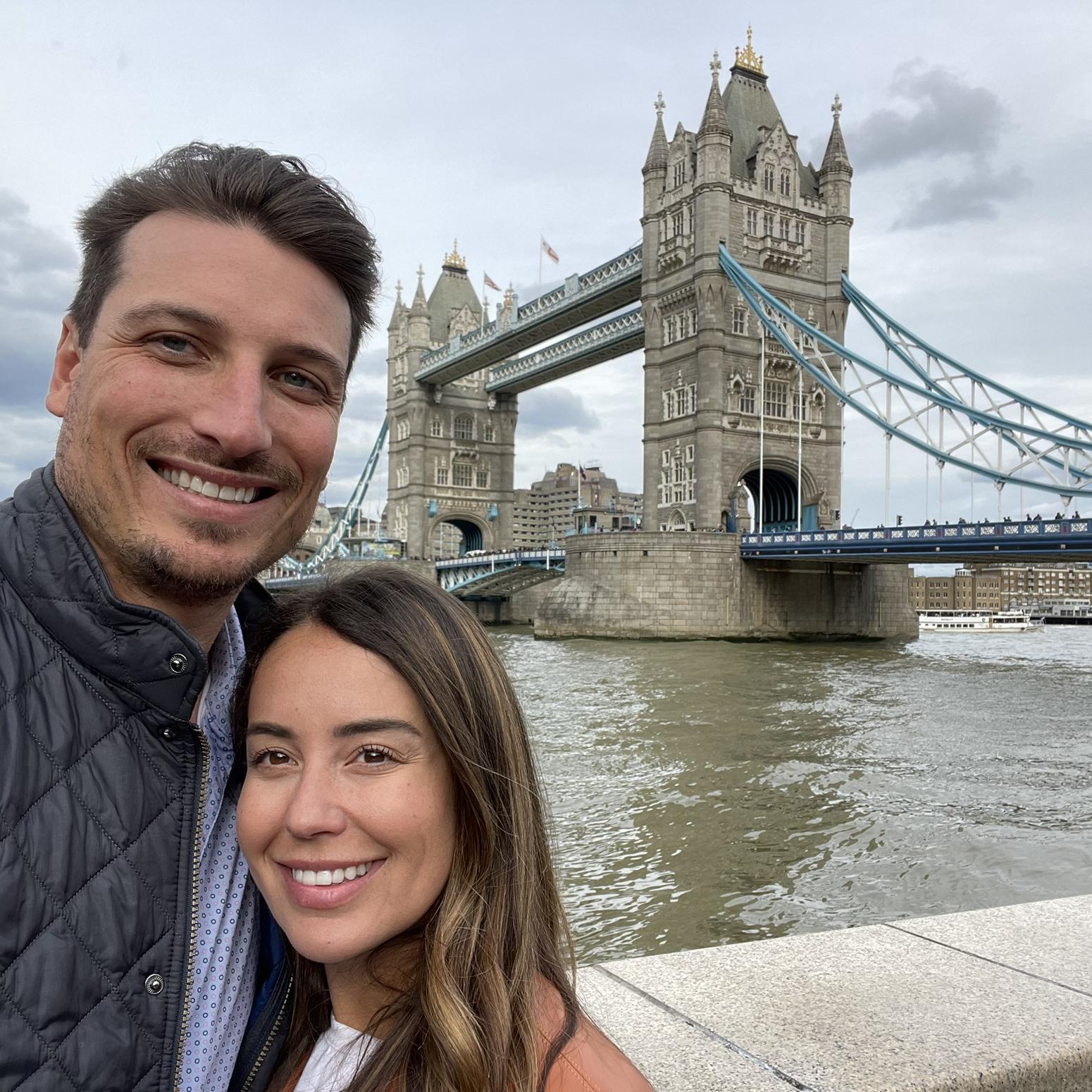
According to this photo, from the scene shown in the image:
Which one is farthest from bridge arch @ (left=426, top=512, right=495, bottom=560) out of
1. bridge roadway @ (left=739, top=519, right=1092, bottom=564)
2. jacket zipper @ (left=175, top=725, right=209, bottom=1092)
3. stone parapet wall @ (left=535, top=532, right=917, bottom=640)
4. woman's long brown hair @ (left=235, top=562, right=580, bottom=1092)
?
jacket zipper @ (left=175, top=725, right=209, bottom=1092)

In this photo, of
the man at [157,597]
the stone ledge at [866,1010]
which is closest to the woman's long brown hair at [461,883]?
the man at [157,597]

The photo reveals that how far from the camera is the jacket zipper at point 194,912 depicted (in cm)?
117

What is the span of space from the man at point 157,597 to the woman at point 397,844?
9 centimetres

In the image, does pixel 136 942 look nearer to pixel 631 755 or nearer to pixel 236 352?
pixel 236 352

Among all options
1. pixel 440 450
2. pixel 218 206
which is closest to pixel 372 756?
pixel 218 206

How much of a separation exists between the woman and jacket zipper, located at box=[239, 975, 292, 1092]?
22 millimetres

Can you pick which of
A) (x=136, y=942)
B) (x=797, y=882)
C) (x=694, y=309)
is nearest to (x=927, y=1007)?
(x=136, y=942)

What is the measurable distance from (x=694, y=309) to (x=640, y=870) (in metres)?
29.2

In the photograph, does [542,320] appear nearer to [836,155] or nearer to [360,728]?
[836,155]

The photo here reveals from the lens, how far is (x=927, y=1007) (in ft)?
6.55

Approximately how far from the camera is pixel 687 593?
94.2 ft

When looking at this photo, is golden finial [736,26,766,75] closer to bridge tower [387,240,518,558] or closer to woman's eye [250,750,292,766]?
bridge tower [387,240,518,558]

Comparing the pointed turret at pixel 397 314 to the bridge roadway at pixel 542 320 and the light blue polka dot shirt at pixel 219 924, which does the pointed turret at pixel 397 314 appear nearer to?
the bridge roadway at pixel 542 320

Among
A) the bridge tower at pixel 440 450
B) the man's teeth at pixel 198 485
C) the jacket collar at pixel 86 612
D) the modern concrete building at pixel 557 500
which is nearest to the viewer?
the jacket collar at pixel 86 612
